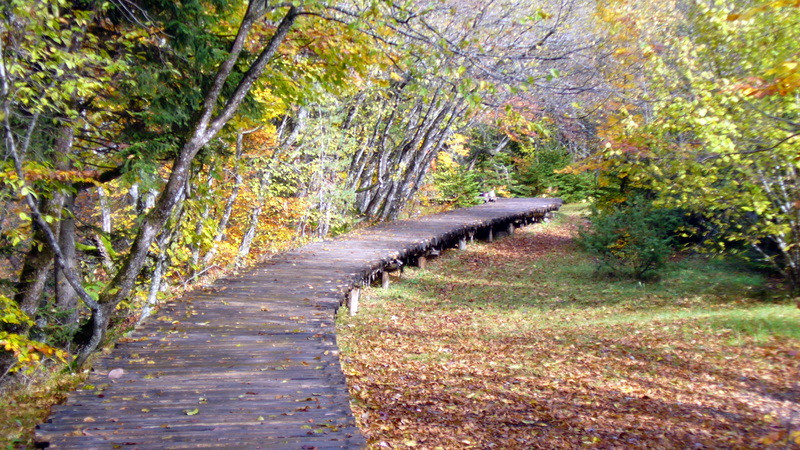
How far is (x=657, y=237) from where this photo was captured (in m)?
13.8

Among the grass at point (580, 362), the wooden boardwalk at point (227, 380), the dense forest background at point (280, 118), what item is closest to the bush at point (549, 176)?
the dense forest background at point (280, 118)

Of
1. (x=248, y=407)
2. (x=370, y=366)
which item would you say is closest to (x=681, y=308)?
(x=370, y=366)

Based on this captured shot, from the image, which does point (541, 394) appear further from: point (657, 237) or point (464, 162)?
point (464, 162)

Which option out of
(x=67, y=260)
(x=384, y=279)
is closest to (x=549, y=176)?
(x=384, y=279)

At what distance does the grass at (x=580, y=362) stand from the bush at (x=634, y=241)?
0.43m

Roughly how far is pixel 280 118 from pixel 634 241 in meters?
9.80

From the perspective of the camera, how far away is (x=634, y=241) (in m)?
13.8

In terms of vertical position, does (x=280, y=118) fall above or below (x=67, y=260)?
above

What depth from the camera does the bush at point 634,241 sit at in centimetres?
1348

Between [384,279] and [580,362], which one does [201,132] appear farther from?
[384,279]

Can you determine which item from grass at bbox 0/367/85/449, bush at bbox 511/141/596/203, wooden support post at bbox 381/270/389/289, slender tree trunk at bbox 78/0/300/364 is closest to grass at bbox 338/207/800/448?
wooden support post at bbox 381/270/389/289

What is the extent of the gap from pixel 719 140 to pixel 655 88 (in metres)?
3.49

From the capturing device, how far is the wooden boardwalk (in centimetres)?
420

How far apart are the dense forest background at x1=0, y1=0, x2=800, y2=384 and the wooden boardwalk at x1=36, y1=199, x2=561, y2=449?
1.14 m
